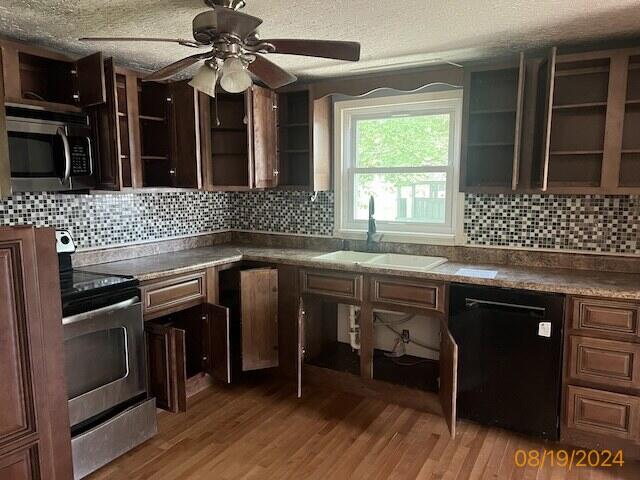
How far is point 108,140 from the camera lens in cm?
266

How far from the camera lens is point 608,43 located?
2.61m

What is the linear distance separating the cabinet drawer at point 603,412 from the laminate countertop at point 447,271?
20.4 inches

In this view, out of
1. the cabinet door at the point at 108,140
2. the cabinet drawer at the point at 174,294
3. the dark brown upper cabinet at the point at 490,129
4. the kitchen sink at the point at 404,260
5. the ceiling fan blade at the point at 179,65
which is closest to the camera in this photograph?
the ceiling fan blade at the point at 179,65

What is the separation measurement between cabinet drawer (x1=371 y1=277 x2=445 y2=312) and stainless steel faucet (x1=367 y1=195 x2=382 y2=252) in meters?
0.54

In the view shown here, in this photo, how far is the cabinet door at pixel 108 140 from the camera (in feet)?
8.45

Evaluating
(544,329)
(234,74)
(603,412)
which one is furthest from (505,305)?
(234,74)

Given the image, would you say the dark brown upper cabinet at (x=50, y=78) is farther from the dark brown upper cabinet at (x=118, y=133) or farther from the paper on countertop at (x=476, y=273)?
the paper on countertop at (x=476, y=273)

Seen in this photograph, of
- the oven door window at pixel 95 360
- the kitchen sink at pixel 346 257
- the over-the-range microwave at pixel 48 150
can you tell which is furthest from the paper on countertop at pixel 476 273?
the over-the-range microwave at pixel 48 150

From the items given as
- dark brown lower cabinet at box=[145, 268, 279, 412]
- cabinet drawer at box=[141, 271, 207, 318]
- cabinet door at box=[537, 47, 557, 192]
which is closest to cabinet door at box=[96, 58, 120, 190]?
cabinet drawer at box=[141, 271, 207, 318]

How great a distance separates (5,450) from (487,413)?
2.32m

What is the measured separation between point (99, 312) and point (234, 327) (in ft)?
3.89

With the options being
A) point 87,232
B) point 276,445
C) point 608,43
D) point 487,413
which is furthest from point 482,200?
point 87,232

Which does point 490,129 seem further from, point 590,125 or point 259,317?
point 259,317

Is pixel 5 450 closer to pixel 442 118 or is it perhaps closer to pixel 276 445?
pixel 276 445
